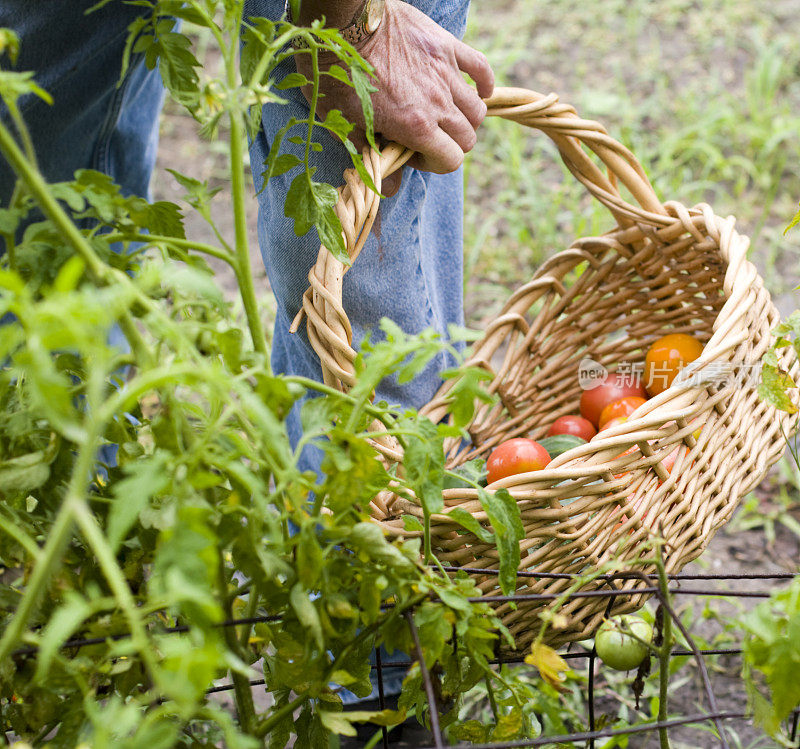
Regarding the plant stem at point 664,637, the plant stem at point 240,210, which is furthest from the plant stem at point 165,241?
the plant stem at point 664,637

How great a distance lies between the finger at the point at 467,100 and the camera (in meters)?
0.95

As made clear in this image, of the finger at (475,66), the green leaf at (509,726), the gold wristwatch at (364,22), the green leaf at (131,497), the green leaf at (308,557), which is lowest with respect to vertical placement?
the green leaf at (509,726)

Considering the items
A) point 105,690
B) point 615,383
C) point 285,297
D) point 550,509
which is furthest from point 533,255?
point 105,690

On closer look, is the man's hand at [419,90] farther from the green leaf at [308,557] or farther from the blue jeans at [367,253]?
the green leaf at [308,557]

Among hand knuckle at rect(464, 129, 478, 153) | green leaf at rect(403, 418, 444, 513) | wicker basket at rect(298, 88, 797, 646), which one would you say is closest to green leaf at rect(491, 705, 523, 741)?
wicker basket at rect(298, 88, 797, 646)

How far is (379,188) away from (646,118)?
1.94 meters

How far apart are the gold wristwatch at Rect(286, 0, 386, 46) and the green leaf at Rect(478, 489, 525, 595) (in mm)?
536

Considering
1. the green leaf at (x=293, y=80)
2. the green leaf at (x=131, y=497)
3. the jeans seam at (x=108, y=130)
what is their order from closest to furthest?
the green leaf at (x=131, y=497)
the green leaf at (x=293, y=80)
the jeans seam at (x=108, y=130)

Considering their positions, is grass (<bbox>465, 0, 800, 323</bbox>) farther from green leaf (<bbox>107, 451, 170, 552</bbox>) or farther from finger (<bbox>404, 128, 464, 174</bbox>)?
green leaf (<bbox>107, 451, 170, 552</bbox>)

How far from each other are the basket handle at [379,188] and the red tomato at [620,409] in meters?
0.25

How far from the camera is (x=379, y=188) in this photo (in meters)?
0.82

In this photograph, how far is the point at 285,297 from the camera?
1.17 metres

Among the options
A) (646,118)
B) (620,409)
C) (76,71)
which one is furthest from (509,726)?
(646,118)

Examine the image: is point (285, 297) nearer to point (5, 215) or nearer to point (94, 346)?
point (5, 215)
